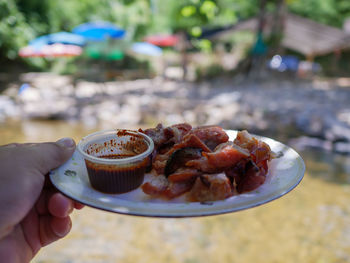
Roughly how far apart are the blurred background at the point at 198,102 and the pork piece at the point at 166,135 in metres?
2.17

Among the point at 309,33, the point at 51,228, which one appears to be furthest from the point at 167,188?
the point at 309,33

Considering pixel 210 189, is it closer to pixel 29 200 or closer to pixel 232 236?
pixel 29 200

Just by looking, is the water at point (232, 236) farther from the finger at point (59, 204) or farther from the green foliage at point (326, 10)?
the green foliage at point (326, 10)

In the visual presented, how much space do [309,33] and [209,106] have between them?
9876 mm

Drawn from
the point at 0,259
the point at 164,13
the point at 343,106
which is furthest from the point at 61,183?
the point at 164,13

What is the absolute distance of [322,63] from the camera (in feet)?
79.5

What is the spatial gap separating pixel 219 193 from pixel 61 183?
31.7 inches

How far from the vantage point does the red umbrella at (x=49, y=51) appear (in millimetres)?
14531

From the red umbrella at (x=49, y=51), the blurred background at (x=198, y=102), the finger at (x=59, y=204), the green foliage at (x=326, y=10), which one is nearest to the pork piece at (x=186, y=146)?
the finger at (x=59, y=204)

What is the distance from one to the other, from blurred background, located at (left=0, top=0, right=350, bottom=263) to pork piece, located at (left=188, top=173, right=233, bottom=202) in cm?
270

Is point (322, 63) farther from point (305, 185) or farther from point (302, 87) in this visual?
point (305, 185)

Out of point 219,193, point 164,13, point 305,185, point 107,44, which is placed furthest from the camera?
point 164,13

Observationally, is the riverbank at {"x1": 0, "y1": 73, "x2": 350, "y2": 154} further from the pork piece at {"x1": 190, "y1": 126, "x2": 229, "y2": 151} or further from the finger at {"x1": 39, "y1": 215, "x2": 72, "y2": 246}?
the finger at {"x1": 39, "y1": 215, "x2": 72, "y2": 246}

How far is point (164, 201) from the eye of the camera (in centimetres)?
149
